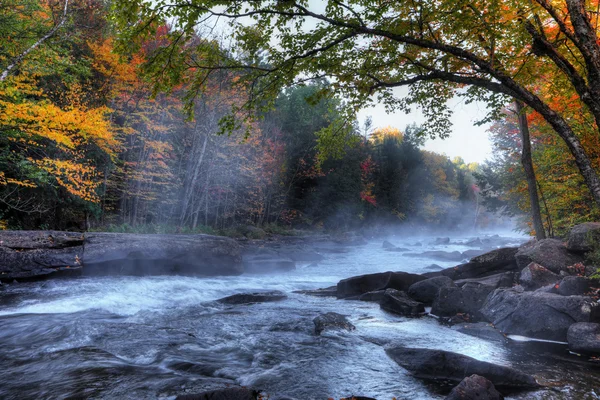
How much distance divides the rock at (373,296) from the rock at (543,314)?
351 centimetres

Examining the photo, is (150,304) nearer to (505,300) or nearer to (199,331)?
(199,331)

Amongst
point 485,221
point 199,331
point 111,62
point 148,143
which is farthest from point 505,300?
point 485,221

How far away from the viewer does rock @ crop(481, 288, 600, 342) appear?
6.89 meters

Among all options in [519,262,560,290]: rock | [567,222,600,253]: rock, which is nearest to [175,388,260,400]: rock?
[519,262,560,290]: rock

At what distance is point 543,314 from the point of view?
23.5 feet

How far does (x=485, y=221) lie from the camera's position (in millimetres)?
87312

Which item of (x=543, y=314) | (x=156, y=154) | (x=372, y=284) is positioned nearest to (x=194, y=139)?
(x=156, y=154)

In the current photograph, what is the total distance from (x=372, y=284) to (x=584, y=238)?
20.7 ft

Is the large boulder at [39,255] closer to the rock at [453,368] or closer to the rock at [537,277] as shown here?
the rock at [453,368]

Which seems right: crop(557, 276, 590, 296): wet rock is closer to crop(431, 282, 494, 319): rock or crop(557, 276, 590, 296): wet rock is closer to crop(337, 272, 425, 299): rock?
crop(431, 282, 494, 319): rock

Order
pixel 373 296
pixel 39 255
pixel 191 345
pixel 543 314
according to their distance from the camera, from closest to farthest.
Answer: pixel 191 345
pixel 543 314
pixel 373 296
pixel 39 255

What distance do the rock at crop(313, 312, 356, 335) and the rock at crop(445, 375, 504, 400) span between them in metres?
3.70

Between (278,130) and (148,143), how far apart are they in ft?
58.2

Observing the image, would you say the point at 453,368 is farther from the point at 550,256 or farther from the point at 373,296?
the point at 550,256
